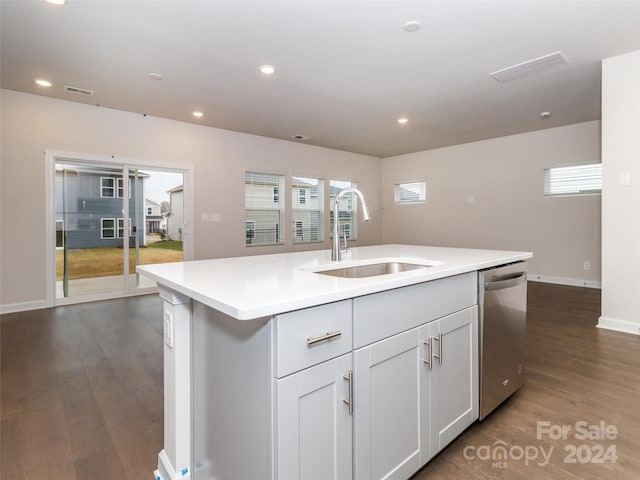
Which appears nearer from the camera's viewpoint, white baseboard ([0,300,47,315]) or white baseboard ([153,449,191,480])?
white baseboard ([153,449,191,480])

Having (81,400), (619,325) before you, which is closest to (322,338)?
(81,400)

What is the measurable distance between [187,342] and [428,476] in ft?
3.71

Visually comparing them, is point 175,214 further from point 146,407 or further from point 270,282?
point 270,282

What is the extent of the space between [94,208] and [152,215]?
2.46 feet

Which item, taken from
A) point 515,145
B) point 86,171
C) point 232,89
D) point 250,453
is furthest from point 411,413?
point 515,145

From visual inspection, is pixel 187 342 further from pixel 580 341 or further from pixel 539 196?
pixel 539 196

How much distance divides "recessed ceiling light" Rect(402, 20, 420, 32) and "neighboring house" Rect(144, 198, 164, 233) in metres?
4.23

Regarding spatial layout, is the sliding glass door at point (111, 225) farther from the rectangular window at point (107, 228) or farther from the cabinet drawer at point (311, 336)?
the cabinet drawer at point (311, 336)

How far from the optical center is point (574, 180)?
17.9 feet

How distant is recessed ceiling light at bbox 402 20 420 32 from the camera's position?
103 inches

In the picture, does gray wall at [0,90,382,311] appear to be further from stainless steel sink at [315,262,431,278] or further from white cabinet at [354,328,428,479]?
white cabinet at [354,328,428,479]

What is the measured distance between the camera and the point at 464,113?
484cm

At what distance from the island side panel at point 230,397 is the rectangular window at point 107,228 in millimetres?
4308

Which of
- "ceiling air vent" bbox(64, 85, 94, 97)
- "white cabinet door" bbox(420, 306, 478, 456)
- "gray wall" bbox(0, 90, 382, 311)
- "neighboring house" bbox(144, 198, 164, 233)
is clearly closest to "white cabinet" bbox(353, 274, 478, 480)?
"white cabinet door" bbox(420, 306, 478, 456)
